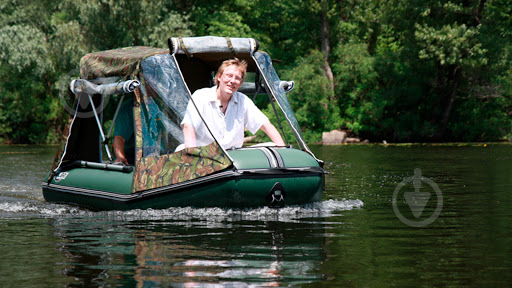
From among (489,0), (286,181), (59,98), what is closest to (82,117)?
(286,181)

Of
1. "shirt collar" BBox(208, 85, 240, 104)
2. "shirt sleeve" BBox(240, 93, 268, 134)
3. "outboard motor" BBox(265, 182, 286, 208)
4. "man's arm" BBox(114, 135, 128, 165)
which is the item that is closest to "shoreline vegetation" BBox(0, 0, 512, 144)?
"man's arm" BBox(114, 135, 128, 165)

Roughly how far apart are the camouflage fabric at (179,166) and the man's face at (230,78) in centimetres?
63

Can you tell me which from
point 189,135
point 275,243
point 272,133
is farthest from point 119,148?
point 275,243

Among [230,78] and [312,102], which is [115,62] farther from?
[312,102]

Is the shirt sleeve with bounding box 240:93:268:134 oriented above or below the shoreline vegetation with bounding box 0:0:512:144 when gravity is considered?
below

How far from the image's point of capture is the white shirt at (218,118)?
8.49m

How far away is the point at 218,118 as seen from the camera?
8.61 metres

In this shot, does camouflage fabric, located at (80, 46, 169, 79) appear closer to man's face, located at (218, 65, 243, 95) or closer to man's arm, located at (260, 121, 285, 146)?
man's face, located at (218, 65, 243, 95)

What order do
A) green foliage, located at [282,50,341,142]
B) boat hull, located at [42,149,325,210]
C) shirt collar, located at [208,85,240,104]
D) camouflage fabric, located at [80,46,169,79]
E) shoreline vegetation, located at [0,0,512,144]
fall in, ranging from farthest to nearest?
green foliage, located at [282,50,341,142] → shoreline vegetation, located at [0,0,512,144] → camouflage fabric, located at [80,46,169,79] → shirt collar, located at [208,85,240,104] → boat hull, located at [42,149,325,210]

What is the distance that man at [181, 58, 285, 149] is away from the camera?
8.45m

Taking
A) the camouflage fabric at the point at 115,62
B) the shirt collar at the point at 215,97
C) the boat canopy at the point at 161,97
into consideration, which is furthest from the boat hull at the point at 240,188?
the camouflage fabric at the point at 115,62

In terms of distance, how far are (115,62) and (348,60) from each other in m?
27.0

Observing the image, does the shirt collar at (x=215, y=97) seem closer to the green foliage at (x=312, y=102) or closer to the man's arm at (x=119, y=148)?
the man's arm at (x=119, y=148)

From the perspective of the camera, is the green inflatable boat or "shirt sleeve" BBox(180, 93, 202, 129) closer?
the green inflatable boat
